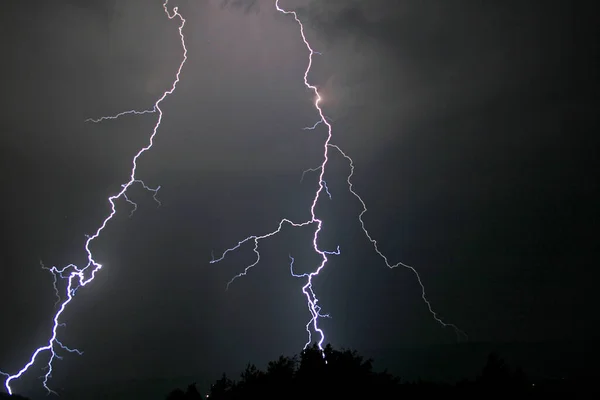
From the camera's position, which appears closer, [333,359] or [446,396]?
[446,396]

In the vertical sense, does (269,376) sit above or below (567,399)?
above

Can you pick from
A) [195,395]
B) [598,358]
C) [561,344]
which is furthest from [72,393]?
[561,344]

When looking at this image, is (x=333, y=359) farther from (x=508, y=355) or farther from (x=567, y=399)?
(x=508, y=355)

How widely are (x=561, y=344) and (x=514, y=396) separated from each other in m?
119

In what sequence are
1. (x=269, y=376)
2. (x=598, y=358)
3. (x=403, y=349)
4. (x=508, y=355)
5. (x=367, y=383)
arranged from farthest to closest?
(x=403, y=349) → (x=508, y=355) → (x=598, y=358) → (x=269, y=376) → (x=367, y=383)

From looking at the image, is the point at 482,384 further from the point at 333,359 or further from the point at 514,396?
the point at 333,359

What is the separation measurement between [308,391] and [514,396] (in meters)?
3.99

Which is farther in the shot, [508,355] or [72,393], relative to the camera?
[508,355]

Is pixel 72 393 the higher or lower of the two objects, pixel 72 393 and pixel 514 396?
the higher

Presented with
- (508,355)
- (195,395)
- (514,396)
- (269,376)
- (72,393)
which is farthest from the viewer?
(508,355)

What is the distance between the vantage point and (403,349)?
119875mm

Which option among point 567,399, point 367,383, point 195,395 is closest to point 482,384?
point 567,399

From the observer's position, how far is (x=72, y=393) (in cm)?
5550

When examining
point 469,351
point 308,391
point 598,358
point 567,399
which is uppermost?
point 469,351
